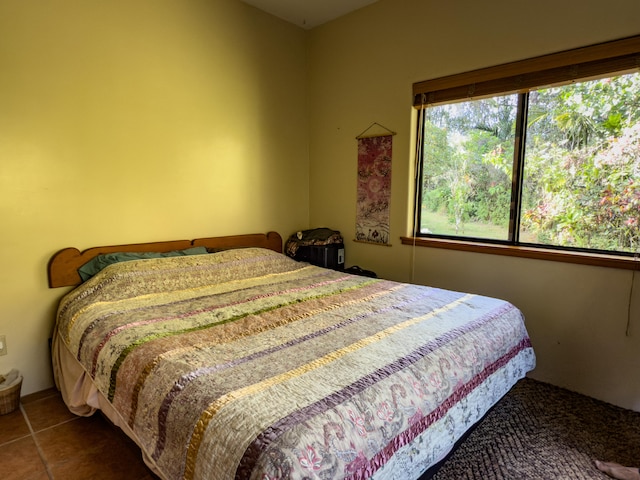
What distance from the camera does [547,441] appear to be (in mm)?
1942

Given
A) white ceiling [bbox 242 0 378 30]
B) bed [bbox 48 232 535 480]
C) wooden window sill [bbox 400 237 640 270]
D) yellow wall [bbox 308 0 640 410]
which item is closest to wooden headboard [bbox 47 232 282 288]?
bed [bbox 48 232 535 480]

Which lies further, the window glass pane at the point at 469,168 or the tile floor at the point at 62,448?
the window glass pane at the point at 469,168

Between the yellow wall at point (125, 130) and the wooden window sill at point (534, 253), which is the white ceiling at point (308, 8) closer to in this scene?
the yellow wall at point (125, 130)

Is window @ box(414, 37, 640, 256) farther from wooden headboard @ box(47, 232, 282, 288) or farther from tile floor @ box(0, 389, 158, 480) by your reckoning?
tile floor @ box(0, 389, 158, 480)

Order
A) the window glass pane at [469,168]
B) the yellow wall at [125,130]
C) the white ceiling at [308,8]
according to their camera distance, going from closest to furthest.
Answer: the yellow wall at [125,130] → the window glass pane at [469,168] → the white ceiling at [308,8]

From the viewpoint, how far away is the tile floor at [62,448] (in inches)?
66.9

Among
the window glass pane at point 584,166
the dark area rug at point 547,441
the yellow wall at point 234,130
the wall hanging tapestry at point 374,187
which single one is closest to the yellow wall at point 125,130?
the yellow wall at point 234,130

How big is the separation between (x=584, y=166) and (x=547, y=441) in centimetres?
159

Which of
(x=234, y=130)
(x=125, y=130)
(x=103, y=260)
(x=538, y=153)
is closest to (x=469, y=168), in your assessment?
(x=538, y=153)

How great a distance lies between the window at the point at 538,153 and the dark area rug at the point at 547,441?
94 cm

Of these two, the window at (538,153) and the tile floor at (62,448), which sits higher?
the window at (538,153)

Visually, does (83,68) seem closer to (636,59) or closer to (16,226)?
(16,226)

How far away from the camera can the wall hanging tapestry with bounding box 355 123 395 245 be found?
319 cm

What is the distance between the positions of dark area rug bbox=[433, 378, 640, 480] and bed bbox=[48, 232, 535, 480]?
325 mm
